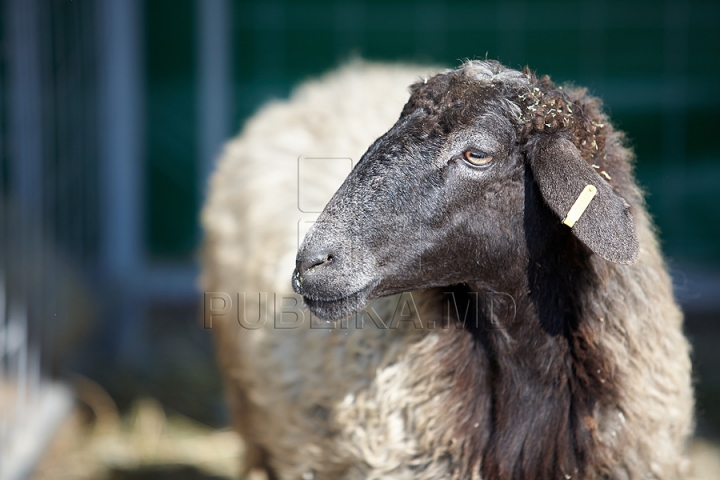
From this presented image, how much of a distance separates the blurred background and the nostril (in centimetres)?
331

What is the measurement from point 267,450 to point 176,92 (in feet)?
12.4

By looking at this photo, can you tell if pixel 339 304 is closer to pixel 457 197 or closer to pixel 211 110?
pixel 457 197

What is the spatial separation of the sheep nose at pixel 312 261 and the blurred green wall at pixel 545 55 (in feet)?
14.1

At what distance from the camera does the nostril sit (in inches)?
93.1

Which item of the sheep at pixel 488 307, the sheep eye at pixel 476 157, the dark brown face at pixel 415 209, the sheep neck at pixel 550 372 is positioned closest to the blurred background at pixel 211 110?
the sheep at pixel 488 307

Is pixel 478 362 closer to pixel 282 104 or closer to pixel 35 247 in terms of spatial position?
pixel 282 104

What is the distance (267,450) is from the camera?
12.4 ft

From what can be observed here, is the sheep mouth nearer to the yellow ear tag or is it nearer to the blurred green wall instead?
the yellow ear tag

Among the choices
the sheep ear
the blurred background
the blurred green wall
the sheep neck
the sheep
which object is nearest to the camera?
the sheep ear

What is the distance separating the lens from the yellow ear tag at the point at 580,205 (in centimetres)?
231

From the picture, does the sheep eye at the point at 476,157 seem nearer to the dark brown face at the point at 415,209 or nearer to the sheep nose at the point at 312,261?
the dark brown face at the point at 415,209

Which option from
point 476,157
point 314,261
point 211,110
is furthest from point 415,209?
point 211,110

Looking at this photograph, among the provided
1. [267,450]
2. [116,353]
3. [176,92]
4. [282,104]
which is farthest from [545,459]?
[176,92]

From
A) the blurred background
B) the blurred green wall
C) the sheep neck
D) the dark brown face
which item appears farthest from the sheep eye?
the blurred green wall
